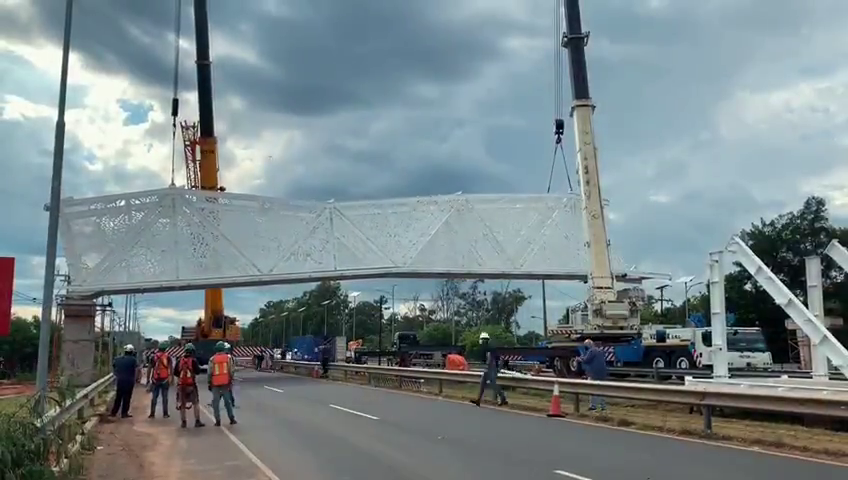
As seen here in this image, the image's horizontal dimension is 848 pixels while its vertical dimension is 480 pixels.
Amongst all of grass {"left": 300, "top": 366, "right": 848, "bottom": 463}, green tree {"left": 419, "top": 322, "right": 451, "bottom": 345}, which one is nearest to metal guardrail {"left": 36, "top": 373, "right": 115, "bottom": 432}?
grass {"left": 300, "top": 366, "right": 848, "bottom": 463}

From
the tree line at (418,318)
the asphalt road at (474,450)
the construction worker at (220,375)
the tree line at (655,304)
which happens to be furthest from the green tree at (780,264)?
the construction worker at (220,375)

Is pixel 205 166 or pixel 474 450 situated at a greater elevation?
pixel 205 166

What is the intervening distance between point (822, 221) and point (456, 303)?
181 feet

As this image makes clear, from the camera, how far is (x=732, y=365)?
33.9 meters

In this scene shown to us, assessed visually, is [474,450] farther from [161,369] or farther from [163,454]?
[161,369]

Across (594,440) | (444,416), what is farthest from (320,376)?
(594,440)

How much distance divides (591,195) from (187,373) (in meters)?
20.2

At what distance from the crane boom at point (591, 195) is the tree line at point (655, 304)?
4501 mm

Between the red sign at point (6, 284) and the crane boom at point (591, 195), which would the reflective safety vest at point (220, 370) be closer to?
the red sign at point (6, 284)

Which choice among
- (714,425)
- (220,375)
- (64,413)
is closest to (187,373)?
(220,375)

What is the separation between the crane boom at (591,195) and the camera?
3356 cm

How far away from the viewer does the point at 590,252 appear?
33656 mm

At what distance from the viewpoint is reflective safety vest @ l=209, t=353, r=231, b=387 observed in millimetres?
16984

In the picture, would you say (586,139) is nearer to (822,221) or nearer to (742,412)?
(742,412)
